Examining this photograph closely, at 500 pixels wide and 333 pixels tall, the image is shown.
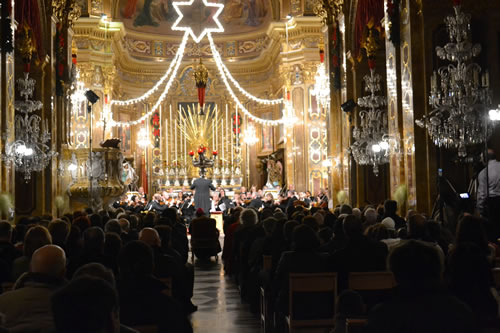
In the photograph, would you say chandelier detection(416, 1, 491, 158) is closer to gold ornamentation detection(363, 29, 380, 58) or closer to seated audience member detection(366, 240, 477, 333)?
gold ornamentation detection(363, 29, 380, 58)

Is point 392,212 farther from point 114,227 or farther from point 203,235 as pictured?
point 114,227

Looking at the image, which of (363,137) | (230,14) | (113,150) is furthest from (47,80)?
(230,14)

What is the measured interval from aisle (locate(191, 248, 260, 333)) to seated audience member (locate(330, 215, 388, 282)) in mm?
→ 1551

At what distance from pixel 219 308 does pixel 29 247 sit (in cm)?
290

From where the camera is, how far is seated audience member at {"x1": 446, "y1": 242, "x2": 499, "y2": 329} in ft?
11.9

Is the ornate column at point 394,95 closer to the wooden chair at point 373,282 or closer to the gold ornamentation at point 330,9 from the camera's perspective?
the gold ornamentation at point 330,9

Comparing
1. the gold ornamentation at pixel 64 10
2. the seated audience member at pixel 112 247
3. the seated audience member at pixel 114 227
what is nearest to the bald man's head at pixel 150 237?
the seated audience member at pixel 112 247

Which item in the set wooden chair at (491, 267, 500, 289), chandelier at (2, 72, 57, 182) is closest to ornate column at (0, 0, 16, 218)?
chandelier at (2, 72, 57, 182)

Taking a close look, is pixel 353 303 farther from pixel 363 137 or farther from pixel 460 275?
pixel 363 137

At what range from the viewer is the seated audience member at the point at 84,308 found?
223cm

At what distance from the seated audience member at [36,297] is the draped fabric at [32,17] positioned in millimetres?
11796

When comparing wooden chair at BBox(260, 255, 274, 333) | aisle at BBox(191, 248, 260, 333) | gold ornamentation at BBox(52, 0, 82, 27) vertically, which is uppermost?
gold ornamentation at BBox(52, 0, 82, 27)

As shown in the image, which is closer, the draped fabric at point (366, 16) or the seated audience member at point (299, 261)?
the seated audience member at point (299, 261)

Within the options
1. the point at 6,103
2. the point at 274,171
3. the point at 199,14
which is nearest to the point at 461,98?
the point at 6,103
